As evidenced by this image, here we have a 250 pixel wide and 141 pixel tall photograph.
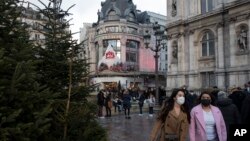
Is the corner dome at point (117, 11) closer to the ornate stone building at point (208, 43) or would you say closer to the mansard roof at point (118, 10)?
the mansard roof at point (118, 10)

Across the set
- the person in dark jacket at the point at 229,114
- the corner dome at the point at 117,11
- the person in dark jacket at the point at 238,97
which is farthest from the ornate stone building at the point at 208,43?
the corner dome at the point at 117,11

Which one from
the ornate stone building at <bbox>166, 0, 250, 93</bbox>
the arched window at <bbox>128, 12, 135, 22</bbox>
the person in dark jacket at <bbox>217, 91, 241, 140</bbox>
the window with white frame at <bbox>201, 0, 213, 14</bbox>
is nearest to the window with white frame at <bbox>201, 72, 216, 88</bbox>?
the ornate stone building at <bbox>166, 0, 250, 93</bbox>

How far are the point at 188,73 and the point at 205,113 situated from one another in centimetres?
2747

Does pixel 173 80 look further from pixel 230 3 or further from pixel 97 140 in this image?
pixel 97 140

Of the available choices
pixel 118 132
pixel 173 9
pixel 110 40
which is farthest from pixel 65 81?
pixel 110 40

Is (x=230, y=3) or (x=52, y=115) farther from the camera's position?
(x=230, y=3)

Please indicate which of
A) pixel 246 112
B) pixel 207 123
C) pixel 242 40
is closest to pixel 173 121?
pixel 207 123

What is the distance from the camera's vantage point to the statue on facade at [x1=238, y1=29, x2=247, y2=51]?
90.8ft

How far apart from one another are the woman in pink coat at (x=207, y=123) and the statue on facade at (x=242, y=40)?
74.5ft

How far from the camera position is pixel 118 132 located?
50.1 feet

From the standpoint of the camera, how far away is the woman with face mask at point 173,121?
6.06m

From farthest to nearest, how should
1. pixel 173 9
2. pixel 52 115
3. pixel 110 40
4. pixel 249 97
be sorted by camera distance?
pixel 110 40 < pixel 173 9 < pixel 249 97 < pixel 52 115

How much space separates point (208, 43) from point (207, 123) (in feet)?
87.4

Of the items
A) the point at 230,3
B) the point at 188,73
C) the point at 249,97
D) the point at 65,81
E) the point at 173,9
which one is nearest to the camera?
the point at 65,81
